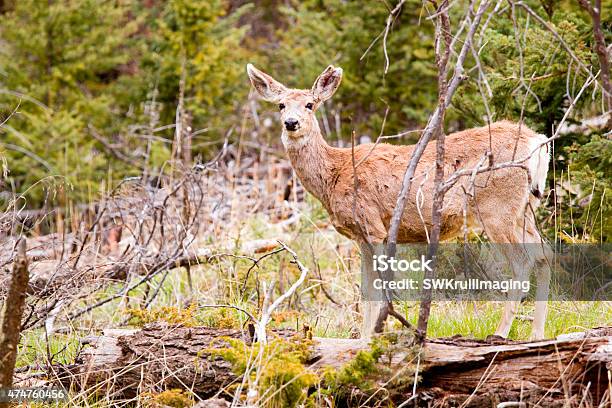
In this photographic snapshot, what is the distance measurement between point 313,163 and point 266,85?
0.82 meters

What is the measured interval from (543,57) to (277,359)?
361 cm

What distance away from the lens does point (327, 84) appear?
7.00 meters

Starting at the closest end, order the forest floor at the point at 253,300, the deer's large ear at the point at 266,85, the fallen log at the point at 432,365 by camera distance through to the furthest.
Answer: the fallen log at the point at 432,365 → the forest floor at the point at 253,300 → the deer's large ear at the point at 266,85

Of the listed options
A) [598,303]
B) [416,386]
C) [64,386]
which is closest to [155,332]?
[64,386]

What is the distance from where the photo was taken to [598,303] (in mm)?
6266

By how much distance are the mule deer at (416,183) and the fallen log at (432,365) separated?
4.84ft

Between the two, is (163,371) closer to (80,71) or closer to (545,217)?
(545,217)

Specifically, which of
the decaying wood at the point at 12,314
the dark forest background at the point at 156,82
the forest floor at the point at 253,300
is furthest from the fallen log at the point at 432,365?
the dark forest background at the point at 156,82

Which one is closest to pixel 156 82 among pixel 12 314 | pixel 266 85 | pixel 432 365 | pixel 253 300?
pixel 266 85

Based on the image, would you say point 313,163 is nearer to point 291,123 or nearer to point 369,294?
point 291,123

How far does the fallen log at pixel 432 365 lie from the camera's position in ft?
13.5

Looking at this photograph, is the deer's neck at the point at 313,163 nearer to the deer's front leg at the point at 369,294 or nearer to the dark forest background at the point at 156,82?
the deer's front leg at the point at 369,294

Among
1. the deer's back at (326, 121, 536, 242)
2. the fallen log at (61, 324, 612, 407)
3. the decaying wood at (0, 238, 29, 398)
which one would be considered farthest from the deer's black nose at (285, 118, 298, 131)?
the decaying wood at (0, 238, 29, 398)

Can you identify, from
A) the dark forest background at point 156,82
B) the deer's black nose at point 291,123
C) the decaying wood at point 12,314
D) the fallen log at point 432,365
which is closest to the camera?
the decaying wood at point 12,314
